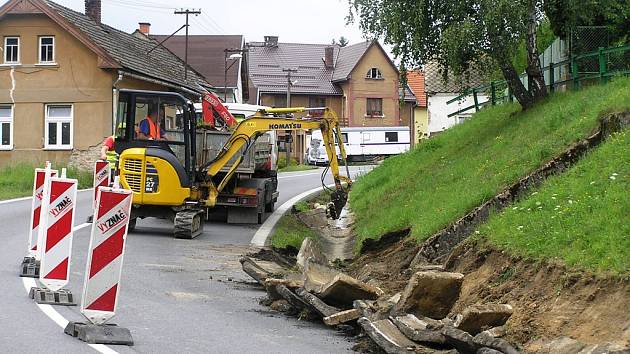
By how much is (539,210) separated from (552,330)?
12.2ft

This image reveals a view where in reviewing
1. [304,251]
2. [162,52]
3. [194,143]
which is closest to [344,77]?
[162,52]

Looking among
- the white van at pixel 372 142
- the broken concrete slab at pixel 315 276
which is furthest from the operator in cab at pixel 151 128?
the white van at pixel 372 142

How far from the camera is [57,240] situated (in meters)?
11.4

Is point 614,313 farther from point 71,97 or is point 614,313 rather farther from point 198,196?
point 71,97

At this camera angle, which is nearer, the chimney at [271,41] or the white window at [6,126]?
the white window at [6,126]

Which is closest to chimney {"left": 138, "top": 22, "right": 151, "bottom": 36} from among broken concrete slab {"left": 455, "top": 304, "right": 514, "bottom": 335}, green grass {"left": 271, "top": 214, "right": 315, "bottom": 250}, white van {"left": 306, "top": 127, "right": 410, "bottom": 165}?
white van {"left": 306, "top": 127, "right": 410, "bottom": 165}

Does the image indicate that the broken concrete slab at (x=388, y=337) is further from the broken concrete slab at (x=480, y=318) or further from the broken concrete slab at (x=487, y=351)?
the broken concrete slab at (x=487, y=351)

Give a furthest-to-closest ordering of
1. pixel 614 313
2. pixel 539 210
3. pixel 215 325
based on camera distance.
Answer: pixel 539 210 < pixel 215 325 < pixel 614 313

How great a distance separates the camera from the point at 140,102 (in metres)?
→ 20.6

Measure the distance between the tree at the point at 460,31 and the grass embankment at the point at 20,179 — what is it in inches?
531

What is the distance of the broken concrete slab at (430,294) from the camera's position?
33.0ft

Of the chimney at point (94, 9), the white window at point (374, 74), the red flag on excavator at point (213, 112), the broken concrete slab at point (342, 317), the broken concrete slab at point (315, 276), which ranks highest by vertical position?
the chimney at point (94, 9)

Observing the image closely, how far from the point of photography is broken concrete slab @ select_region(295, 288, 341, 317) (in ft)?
35.7

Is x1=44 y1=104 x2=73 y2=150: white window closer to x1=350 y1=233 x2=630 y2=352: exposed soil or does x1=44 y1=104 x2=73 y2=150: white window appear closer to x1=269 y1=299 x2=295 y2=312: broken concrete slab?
x1=350 y1=233 x2=630 y2=352: exposed soil
